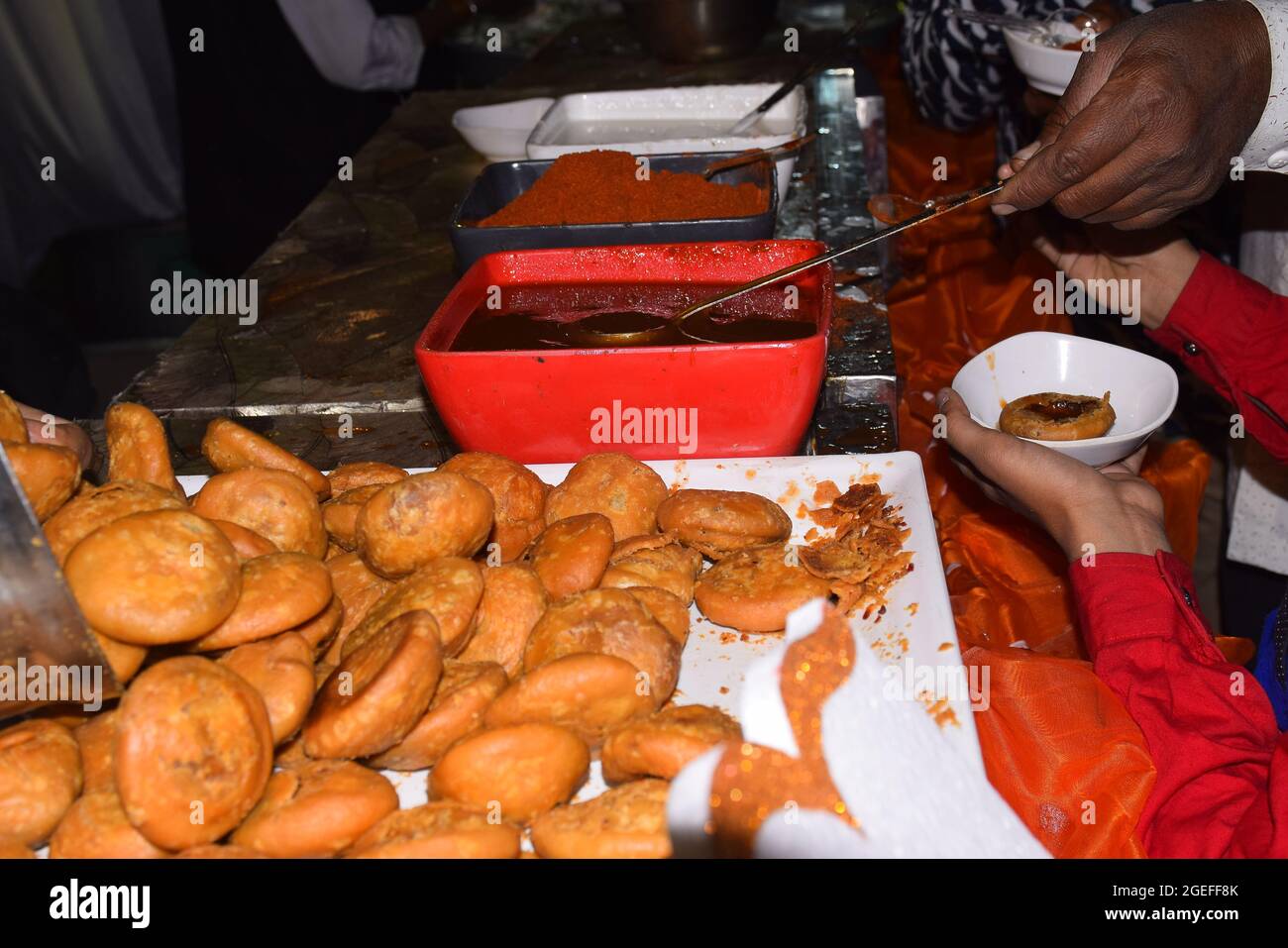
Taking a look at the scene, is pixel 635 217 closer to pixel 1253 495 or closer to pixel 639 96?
pixel 639 96

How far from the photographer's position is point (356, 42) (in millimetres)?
4016

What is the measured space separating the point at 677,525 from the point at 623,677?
1.14ft

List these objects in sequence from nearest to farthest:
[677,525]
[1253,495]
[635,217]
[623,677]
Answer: [623,677]
[677,525]
[635,217]
[1253,495]

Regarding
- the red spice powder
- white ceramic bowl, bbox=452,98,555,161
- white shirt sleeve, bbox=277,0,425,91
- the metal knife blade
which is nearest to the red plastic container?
the red spice powder

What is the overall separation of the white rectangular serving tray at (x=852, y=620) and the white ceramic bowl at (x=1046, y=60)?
1.49 m

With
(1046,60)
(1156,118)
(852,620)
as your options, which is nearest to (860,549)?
(852,620)

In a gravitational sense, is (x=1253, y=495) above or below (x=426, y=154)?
below

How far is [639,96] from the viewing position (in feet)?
9.69

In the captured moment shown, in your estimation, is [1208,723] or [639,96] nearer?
[1208,723]

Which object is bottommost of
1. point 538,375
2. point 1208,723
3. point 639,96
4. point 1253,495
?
point 1253,495

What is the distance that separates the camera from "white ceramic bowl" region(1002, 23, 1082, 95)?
93.4 inches

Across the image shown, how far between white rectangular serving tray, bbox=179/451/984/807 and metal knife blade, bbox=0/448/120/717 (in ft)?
1.05
